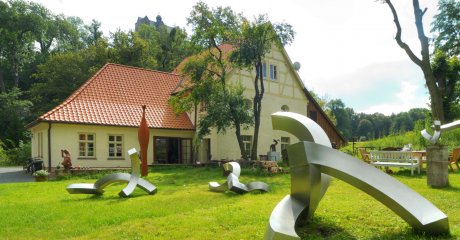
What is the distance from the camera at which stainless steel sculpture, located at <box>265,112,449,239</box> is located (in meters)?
4.71

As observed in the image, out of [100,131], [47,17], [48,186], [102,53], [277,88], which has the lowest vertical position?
[48,186]

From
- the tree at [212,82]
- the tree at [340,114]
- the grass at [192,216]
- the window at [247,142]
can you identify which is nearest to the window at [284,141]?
the window at [247,142]

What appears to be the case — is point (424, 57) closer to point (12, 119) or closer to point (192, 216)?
point (192, 216)

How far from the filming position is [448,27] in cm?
2964

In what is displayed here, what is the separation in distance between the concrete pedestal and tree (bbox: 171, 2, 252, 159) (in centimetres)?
1104

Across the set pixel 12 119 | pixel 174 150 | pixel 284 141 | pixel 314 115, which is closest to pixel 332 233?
pixel 174 150

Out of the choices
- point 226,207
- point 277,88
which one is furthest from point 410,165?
point 277,88

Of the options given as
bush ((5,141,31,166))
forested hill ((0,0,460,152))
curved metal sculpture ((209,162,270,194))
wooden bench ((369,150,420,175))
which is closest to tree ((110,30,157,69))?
forested hill ((0,0,460,152))

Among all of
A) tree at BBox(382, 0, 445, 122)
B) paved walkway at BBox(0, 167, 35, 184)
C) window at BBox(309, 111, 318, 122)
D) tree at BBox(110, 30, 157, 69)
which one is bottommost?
paved walkway at BBox(0, 167, 35, 184)

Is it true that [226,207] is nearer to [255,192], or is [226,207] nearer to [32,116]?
[255,192]

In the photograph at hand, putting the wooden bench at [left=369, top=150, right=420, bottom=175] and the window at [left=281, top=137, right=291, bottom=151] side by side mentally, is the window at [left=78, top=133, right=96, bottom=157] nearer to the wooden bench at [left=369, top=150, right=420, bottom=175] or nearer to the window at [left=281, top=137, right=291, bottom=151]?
the window at [left=281, top=137, right=291, bottom=151]

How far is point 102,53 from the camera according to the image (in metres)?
35.4

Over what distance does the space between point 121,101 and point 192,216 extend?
16.4 meters

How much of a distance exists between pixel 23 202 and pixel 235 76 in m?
16.1
